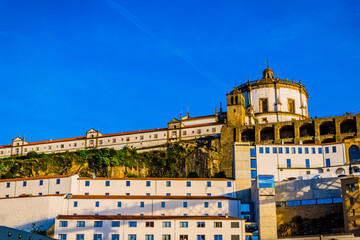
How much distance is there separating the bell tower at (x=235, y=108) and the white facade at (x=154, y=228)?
3316cm

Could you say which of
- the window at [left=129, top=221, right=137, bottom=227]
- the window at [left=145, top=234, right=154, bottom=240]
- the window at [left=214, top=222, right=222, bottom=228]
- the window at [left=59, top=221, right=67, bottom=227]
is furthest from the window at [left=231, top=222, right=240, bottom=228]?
the window at [left=59, top=221, right=67, bottom=227]

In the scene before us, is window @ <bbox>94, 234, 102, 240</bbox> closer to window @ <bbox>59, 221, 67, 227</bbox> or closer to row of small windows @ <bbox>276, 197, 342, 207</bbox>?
window @ <bbox>59, 221, 67, 227</bbox>

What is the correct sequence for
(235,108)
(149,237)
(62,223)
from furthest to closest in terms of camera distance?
(235,108) → (149,237) → (62,223)

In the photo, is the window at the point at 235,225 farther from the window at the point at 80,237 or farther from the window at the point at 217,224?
the window at the point at 80,237

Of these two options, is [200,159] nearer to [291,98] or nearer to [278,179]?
[278,179]

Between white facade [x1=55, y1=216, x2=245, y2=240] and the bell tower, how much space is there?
33.2 meters

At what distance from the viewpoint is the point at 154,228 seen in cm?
5834

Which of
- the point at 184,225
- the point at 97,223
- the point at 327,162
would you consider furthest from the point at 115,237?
the point at 327,162

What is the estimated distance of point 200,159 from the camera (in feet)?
276

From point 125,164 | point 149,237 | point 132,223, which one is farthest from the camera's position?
point 125,164

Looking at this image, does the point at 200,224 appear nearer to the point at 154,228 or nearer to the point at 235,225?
the point at 235,225

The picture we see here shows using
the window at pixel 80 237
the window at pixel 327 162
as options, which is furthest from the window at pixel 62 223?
the window at pixel 327 162

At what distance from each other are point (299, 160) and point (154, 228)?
27879 mm

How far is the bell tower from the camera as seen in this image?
90.2m
